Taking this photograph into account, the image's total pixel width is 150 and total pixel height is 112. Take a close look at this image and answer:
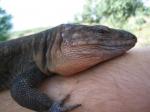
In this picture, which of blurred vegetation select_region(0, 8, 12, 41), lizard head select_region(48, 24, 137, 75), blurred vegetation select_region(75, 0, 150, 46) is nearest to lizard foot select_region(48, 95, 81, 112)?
lizard head select_region(48, 24, 137, 75)

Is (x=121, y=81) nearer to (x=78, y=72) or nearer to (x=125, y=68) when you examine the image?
(x=125, y=68)

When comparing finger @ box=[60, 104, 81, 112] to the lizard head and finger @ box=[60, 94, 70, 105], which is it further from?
the lizard head

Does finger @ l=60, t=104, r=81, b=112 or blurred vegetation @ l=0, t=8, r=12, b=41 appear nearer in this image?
finger @ l=60, t=104, r=81, b=112

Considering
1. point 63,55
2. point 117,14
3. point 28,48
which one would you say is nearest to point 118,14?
point 117,14

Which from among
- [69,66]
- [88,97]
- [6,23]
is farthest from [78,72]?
[6,23]

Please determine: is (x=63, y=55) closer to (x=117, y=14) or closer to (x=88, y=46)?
(x=88, y=46)

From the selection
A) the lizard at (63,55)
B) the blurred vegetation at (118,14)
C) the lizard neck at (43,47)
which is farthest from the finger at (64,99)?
the blurred vegetation at (118,14)
